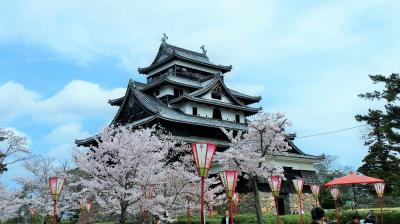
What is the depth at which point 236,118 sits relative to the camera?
131 ft

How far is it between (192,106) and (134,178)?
18.6 meters

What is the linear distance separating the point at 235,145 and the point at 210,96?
14241 mm

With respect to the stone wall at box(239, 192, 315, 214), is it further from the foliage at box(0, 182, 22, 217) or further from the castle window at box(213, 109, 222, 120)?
the foliage at box(0, 182, 22, 217)

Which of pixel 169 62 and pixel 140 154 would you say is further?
pixel 169 62

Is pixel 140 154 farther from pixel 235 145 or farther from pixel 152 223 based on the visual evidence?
pixel 235 145

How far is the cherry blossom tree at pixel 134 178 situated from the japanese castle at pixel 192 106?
371 inches

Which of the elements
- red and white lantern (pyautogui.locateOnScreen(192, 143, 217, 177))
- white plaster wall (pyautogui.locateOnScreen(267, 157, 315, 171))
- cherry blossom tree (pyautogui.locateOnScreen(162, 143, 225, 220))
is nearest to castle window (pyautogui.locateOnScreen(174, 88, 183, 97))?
white plaster wall (pyautogui.locateOnScreen(267, 157, 315, 171))

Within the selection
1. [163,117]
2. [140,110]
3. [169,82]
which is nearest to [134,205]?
[163,117]

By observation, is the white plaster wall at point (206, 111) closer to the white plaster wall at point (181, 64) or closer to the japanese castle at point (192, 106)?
the japanese castle at point (192, 106)

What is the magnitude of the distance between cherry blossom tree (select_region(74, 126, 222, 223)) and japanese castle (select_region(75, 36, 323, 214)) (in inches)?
371

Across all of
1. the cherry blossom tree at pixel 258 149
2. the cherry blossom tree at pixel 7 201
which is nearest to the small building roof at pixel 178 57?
the cherry blossom tree at pixel 7 201

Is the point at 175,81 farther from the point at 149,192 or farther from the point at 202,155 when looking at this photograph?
the point at 202,155

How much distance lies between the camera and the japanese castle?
3266 centimetres

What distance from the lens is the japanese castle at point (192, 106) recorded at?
107 feet
